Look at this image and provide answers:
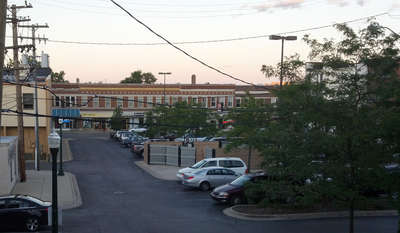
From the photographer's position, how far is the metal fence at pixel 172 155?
3225 centimetres

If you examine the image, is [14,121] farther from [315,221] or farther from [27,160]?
[315,221]

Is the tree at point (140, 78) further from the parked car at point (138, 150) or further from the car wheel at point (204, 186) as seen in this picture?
the car wheel at point (204, 186)

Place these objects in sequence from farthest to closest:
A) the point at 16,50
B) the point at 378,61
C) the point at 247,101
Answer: the point at 247,101 < the point at 16,50 < the point at 378,61

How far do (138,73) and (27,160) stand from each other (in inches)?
3199

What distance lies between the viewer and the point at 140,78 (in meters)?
117

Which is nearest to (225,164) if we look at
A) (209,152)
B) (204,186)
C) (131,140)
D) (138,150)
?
(204,186)

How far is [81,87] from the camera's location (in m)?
70.6

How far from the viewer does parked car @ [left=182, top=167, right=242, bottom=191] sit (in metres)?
22.4

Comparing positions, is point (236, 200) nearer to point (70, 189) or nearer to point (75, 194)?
point (75, 194)

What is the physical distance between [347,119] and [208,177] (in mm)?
11672

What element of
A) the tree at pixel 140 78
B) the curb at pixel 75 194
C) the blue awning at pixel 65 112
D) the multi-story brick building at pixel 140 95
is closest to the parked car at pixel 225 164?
the curb at pixel 75 194

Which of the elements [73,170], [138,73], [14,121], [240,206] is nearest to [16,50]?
[73,170]

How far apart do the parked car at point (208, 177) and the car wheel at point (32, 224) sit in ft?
31.9

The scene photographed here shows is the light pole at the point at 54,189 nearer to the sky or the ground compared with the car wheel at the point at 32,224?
nearer to the sky
